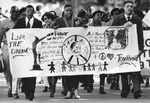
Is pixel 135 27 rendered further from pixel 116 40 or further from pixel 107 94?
pixel 107 94

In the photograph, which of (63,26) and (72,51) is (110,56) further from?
(63,26)

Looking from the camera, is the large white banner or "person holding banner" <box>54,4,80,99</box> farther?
the large white banner

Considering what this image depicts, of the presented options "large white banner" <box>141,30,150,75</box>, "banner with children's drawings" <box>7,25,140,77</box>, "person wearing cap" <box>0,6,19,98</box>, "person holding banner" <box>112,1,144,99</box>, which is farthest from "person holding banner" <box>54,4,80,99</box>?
"large white banner" <box>141,30,150,75</box>

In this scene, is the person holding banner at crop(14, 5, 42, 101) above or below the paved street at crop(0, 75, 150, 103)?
above

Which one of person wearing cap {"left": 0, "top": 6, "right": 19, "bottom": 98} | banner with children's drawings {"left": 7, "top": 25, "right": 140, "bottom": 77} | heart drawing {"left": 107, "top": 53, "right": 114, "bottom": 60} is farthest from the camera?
person wearing cap {"left": 0, "top": 6, "right": 19, "bottom": 98}

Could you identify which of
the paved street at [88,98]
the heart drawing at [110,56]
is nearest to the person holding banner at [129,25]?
the paved street at [88,98]

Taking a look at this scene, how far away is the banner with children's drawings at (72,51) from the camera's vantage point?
540 inches

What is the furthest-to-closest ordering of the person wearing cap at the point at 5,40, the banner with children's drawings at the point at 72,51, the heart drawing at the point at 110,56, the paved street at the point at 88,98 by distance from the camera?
1. the person wearing cap at the point at 5,40
2. the heart drawing at the point at 110,56
3. the banner with children's drawings at the point at 72,51
4. the paved street at the point at 88,98

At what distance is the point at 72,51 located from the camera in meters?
13.9

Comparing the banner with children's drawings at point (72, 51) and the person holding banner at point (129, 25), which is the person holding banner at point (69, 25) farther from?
the person holding banner at point (129, 25)

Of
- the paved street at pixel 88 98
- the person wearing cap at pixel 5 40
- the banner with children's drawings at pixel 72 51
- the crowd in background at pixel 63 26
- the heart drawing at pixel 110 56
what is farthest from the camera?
the person wearing cap at pixel 5 40

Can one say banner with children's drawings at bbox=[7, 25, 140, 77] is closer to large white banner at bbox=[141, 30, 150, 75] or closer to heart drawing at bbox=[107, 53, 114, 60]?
heart drawing at bbox=[107, 53, 114, 60]

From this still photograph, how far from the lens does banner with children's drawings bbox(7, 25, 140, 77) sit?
45.0 ft

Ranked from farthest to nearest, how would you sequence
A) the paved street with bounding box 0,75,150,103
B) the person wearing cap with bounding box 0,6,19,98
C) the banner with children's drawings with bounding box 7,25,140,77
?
the person wearing cap with bounding box 0,6,19,98 < the banner with children's drawings with bounding box 7,25,140,77 < the paved street with bounding box 0,75,150,103
